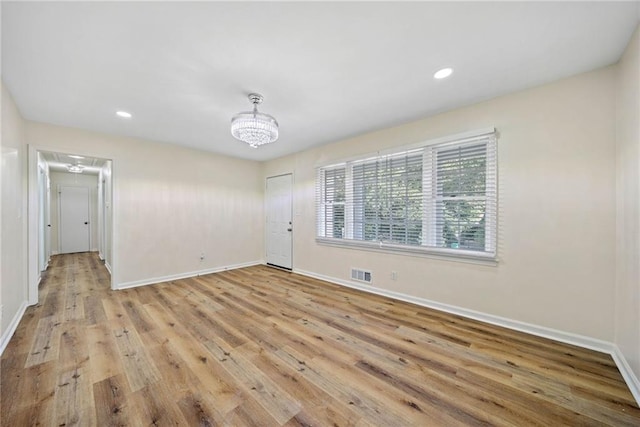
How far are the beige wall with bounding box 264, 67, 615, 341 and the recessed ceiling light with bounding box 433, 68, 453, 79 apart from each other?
864 mm

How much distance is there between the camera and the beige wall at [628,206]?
1.75 m

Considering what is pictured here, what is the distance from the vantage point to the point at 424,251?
3248 mm

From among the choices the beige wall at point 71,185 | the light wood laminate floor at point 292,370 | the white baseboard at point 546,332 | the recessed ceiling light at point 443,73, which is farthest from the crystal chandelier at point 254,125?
the beige wall at point 71,185

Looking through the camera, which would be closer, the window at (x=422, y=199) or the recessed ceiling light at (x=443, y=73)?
the recessed ceiling light at (x=443, y=73)

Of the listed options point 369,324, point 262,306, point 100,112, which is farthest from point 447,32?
point 100,112

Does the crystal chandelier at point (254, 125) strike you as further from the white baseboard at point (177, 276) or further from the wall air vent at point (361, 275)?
the white baseboard at point (177, 276)

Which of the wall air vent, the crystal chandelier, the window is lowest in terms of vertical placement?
the wall air vent

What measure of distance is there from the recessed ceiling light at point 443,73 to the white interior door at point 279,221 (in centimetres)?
345

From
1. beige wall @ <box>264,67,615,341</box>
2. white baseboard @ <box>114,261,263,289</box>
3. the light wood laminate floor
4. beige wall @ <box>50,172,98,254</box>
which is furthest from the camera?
beige wall @ <box>50,172,98,254</box>

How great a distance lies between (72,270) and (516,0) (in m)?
7.95

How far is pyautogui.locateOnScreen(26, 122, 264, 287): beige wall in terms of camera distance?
13.1 ft

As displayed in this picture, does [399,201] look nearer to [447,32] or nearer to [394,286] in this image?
[394,286]

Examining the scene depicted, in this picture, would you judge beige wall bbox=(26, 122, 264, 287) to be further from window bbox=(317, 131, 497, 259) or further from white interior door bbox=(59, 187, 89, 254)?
white interior door bbox=(59, 187, 89, 254)

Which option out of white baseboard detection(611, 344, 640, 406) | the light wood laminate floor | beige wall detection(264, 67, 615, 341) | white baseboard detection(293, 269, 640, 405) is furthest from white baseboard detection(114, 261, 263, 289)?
white baseboard detection(611, 344, 640, 406)
